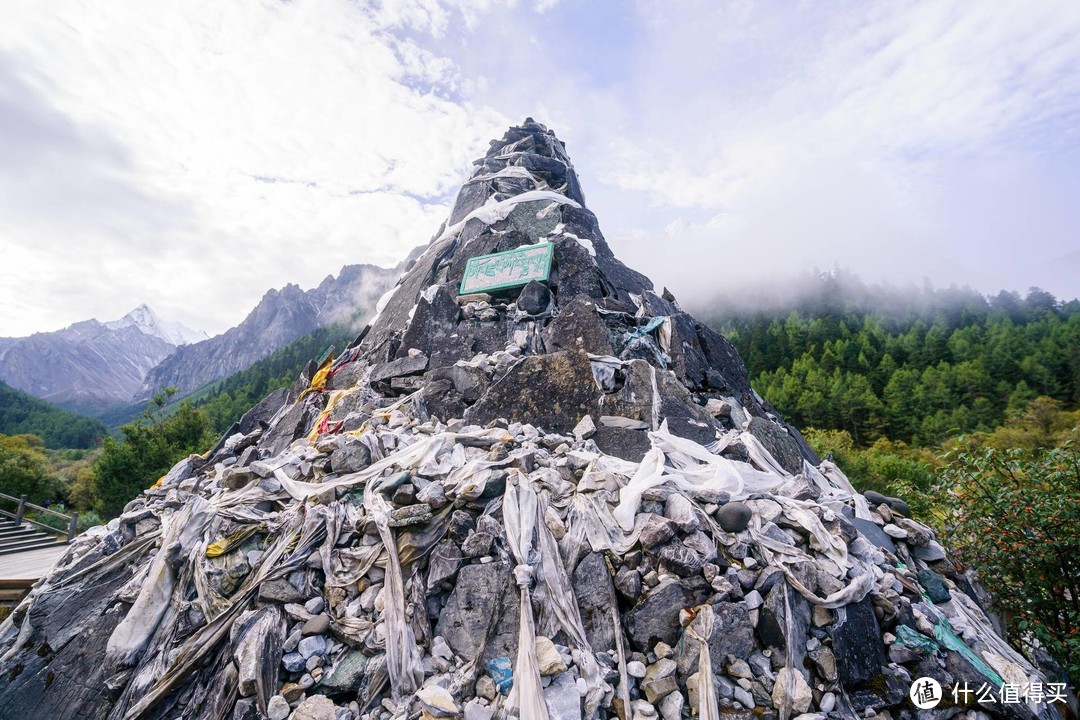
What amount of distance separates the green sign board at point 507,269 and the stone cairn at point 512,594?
5663mm

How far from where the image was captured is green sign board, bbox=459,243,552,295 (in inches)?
465

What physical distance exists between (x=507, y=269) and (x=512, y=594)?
893cm

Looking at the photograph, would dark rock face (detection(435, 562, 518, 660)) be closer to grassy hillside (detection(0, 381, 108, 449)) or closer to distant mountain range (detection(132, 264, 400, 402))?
grassy hillside (detection(0, 381, 108, 449))

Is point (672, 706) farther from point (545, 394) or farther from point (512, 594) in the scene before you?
point (545, 394)

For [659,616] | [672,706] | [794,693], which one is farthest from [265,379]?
[794,693]

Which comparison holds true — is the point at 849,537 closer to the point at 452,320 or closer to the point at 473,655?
the point at 473,655

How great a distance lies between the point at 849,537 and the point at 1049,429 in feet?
117

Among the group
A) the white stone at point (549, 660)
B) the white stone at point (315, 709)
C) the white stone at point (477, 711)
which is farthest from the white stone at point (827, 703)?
the white stone at point (315, 709)

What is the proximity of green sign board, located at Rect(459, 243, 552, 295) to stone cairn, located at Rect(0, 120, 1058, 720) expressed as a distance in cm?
566

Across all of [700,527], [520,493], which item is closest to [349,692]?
[520,493]

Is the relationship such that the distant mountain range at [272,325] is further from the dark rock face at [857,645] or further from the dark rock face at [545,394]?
the dark rock face at [857,645]

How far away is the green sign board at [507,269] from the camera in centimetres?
1182

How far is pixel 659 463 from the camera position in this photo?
557 centimetres

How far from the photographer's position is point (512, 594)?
4.49 m
